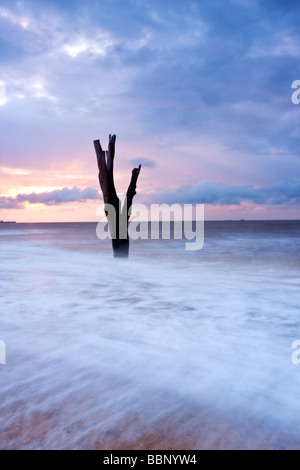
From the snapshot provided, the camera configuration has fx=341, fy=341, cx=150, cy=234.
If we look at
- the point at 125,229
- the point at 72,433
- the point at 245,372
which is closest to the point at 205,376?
the point at 245,372

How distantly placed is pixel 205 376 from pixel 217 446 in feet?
2.51

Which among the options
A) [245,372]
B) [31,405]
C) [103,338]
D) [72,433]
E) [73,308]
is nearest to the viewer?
[72,433]

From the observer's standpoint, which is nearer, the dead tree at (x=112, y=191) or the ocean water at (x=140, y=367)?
the ocean water at (x=140, y=367)

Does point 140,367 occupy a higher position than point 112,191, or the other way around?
point 112,191

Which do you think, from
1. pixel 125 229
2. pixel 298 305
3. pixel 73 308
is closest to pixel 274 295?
pixel 298 305

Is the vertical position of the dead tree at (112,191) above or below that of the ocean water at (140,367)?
above

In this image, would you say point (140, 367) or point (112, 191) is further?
point (112, 191)

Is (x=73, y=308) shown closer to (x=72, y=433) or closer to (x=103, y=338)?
(x=103, y=338)

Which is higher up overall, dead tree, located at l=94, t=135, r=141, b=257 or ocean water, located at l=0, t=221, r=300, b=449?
dead tree, located at l=94, t=135, r=141, b=257

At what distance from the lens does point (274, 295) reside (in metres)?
5.24

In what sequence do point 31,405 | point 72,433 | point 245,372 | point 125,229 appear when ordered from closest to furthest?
point 72,433, point 31,405, point 245,372, point 125,229

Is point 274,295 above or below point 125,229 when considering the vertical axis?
below

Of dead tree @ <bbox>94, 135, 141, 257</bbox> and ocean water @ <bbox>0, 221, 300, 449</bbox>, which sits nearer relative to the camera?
ocean water @ <bbox>0, 221, 300, 449</bbox>
